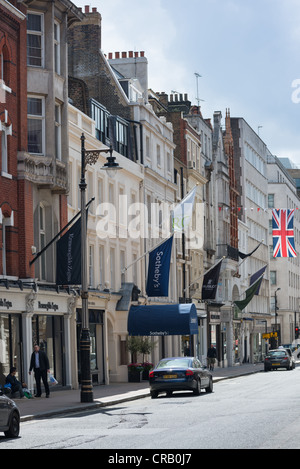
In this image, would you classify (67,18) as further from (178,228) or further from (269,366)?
(269,366)

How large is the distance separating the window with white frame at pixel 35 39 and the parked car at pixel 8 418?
824 inches

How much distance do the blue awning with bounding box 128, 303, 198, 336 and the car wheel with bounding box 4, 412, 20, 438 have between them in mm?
27619

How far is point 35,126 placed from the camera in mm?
37781

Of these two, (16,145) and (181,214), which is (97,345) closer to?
(181,214)

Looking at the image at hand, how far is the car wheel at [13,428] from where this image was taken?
1956cm

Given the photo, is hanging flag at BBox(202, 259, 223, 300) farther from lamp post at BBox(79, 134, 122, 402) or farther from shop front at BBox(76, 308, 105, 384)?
lamp post at BBox(79, 134, 122, 402)

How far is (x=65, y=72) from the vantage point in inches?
1574

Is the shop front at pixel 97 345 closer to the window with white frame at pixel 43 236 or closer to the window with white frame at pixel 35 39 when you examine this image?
the window with white frame at pixel 43 236

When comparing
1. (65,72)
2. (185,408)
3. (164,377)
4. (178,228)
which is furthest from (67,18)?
(185,408)

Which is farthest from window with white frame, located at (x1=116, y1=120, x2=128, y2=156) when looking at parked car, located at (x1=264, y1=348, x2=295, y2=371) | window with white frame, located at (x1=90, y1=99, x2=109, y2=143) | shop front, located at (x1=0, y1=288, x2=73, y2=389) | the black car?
the black car

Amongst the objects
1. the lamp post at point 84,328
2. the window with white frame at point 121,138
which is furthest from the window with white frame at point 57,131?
the window with white frame at point 121,138

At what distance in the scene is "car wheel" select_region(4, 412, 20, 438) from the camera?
1956 cm

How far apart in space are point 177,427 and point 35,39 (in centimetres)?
2177

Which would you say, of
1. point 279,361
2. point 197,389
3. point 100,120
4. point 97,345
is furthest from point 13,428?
point 279,361
